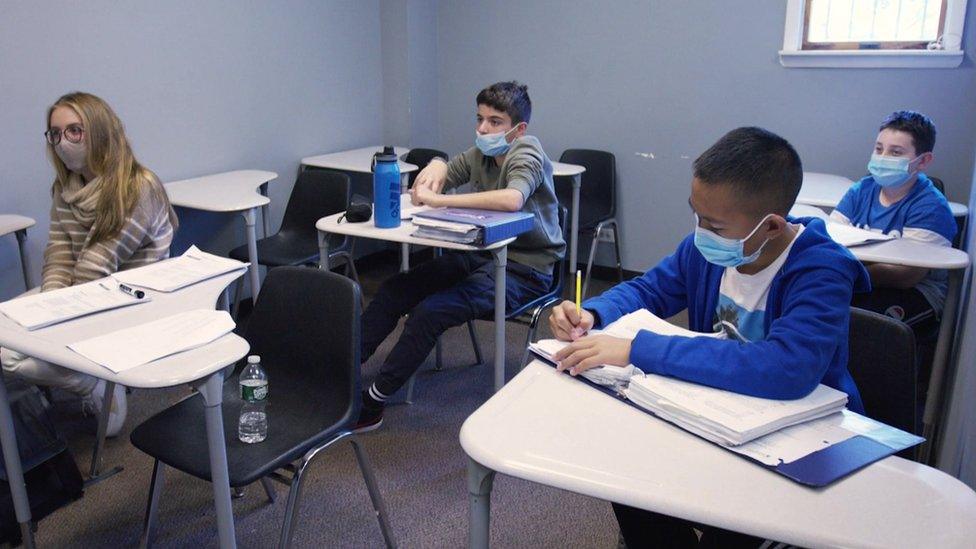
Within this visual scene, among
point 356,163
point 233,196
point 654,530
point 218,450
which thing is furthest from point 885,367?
point 356,163

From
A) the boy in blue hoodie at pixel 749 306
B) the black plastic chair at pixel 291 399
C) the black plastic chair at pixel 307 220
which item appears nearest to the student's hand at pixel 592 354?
the boy in blue hoodie at pixel 749 306

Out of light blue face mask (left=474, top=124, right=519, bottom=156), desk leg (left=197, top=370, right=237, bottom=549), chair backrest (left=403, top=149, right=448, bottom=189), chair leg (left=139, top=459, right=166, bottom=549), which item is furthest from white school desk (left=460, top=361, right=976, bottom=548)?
chair backrest (left=403, top=149, right=448, bottom=189)

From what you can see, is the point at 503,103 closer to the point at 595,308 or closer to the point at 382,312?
the point at 382,312

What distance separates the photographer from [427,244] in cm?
239

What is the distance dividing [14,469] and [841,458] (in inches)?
75.3

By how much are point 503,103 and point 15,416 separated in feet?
6.17

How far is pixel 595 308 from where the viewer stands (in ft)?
4.96

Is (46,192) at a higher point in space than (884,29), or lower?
lower

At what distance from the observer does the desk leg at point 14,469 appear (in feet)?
5.84

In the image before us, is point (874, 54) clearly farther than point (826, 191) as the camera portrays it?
Yes

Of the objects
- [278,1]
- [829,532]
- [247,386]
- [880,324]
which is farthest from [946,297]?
[278,1]

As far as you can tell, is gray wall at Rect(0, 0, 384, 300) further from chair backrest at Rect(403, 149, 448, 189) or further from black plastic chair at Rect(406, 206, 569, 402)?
black plastic chair at Rect(406, 206, 569, 402)

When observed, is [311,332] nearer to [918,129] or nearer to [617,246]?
[918,129]

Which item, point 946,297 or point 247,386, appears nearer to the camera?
point 247,386
